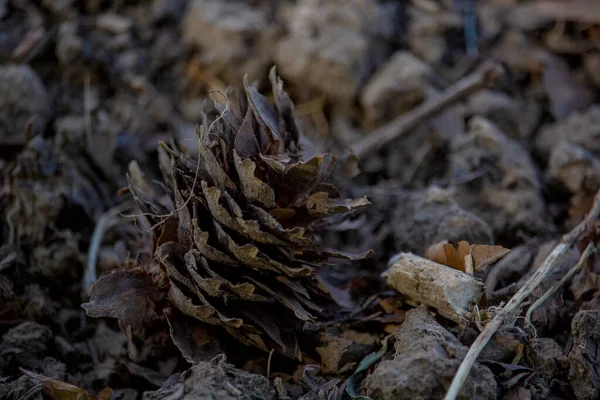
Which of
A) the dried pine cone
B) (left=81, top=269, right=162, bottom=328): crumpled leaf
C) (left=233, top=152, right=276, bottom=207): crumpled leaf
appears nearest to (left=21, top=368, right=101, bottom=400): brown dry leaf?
(left=81, top=269, right=162, bottom=328): crumpled leaf

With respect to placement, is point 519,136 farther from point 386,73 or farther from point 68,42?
point 68,42

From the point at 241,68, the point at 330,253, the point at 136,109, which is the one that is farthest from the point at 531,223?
the point at 136,109

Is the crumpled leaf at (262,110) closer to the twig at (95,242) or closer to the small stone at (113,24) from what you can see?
the twig at (95,242)

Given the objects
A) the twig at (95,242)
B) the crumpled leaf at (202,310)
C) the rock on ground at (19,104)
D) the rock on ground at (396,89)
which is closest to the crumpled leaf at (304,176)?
the crumpled leaf at (202,310)

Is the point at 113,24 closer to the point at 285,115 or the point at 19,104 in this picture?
the point at 19,104

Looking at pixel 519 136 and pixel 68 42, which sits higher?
pixel 68 42
